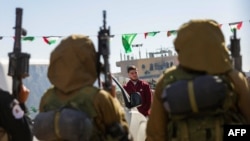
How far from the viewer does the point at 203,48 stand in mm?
3293

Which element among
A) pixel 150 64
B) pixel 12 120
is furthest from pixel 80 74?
pixel 150 64

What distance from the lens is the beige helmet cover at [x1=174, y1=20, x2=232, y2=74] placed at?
3.29 meters

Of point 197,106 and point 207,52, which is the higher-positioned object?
point 207,52

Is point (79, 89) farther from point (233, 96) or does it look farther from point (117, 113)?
point (233, 96)

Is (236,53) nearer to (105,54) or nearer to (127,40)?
(105,54)

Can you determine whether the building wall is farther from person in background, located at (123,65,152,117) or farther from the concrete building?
person in background, located at (123,65,152,117)

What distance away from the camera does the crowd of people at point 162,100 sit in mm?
3229

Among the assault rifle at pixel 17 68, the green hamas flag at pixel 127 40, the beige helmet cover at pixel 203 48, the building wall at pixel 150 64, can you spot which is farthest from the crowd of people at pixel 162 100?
the building wall at pixel 150 64

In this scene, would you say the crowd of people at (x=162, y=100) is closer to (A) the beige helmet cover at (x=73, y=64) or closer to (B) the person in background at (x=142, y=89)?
(A) the beige helmet cover at (x=73, y=64)

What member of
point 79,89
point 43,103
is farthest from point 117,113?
point 43,103

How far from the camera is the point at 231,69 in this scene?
11.1 ft

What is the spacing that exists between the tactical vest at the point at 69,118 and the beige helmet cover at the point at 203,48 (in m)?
0.68

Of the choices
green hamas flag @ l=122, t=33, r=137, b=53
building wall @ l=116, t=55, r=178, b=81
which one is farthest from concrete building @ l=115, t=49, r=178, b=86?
green hamas flag @ l=122, t=33, r=137, b=53

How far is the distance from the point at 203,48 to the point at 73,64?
0.93 metres
